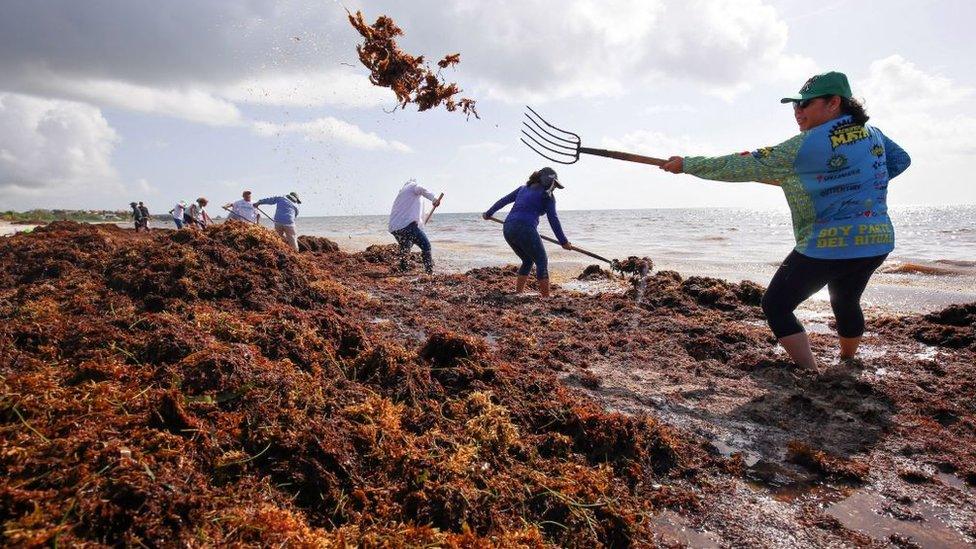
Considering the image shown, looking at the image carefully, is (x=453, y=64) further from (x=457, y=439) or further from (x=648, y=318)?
(x=457, y=439)

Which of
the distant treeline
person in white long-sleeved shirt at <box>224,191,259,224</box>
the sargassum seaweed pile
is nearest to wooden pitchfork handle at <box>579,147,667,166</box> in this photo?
the sargassum seaweed pile

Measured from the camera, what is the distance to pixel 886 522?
224cm

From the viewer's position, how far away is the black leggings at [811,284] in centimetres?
367

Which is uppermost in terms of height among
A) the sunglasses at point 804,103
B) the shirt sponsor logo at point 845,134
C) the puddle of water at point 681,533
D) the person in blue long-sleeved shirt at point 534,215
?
the sunglasses at point 804,103

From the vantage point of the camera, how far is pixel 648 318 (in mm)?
6133

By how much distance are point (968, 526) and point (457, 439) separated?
2248mm

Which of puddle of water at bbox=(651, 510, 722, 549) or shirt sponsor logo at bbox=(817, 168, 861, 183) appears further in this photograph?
shirt sponsor logo at bbox=(817, 168, 861, 183)

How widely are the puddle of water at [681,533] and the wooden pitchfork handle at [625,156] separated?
2.95 meters

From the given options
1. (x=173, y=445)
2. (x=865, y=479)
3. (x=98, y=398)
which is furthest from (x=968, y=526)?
(x=98, y=398)

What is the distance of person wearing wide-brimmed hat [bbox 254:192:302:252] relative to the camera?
11.5m

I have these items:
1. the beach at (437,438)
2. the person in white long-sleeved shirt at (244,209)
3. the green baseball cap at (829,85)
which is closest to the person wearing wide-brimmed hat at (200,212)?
the person in white long-sleeved shirt at (244,209)

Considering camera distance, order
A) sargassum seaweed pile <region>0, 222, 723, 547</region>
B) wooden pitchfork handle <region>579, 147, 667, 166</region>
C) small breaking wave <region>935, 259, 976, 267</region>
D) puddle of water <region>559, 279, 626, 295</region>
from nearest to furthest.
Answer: sargassum seaweed pile <region>0, 222, 723, 547</region>, wooden pitchfork handle <region>579, 147, 667, 166</region>, puddle of water <region>559, 279, 626, 295</region>, small breaking wave <region>935, 259, 976, 267</region>

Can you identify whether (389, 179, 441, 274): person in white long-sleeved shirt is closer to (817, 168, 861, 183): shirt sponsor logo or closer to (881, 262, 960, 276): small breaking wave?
(817, 168, 861, 183): shirt sponsor logo

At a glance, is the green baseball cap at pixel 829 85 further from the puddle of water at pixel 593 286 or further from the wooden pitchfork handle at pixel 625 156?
the puddle of water at pixel 593 286
